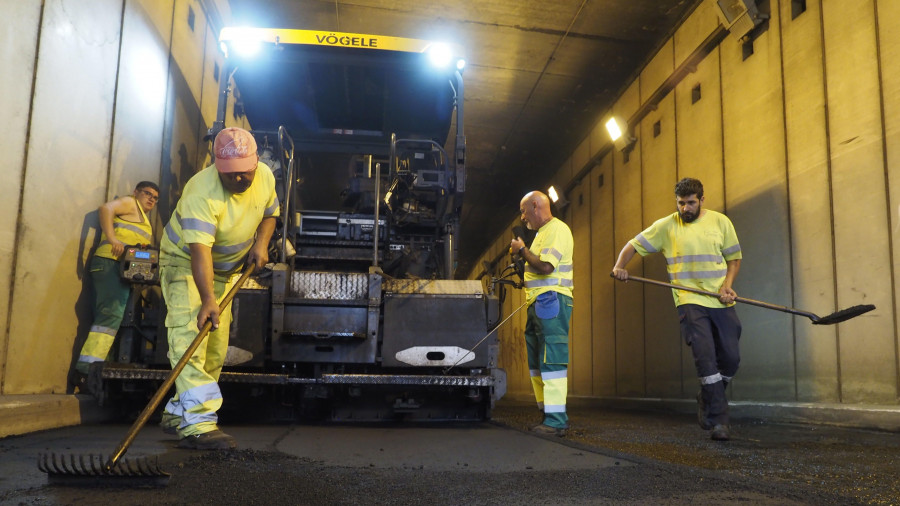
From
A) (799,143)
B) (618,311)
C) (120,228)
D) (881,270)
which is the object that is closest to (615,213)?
(618,311)

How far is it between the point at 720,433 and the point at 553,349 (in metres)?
1.12

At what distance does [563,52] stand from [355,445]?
7013 mm

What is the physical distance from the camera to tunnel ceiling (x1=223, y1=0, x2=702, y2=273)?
8164 mm

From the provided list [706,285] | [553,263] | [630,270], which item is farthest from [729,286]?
[630,270]

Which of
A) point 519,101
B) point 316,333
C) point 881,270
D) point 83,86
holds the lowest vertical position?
point 316,333

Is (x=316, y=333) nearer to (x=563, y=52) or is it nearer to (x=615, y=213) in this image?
(x=563, y=52)

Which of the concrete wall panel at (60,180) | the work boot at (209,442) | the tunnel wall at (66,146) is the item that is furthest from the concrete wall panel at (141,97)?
the work boot at (209,442)

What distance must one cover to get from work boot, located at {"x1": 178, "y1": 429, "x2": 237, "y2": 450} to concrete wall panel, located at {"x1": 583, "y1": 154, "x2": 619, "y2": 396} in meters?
7.83

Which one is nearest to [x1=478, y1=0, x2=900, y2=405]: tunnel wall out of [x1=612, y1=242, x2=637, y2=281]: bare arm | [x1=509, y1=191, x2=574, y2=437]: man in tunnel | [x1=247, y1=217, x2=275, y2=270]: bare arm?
[x1=612, y1=242, x2=637, y2=281]: bare arm

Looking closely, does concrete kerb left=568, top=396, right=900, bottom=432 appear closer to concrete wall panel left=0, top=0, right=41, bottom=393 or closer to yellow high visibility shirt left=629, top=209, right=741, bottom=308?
yellow high visibility shirt left=629, top=209, right=741, bottom=308

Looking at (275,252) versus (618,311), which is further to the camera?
(618,311)

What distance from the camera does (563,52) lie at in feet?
30.4

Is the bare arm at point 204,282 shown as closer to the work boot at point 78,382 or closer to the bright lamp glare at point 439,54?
the work boot at point 78,382

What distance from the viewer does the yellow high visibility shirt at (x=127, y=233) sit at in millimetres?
5016
